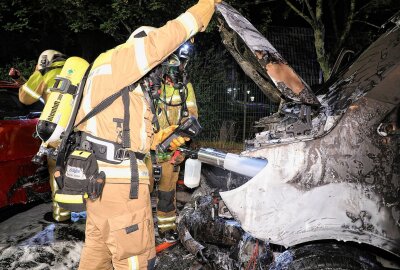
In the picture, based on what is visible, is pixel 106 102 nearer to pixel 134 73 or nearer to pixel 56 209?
pixel 134 73

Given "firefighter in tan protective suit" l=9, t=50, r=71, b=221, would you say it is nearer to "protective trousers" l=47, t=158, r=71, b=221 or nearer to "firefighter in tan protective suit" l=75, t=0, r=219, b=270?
"protective trousers" l=47, t=158, r=71, b=221

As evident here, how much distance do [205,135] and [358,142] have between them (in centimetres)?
693

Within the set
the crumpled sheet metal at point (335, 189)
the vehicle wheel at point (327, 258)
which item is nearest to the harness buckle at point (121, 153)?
the crumpled sheet metal at point (335, 189)

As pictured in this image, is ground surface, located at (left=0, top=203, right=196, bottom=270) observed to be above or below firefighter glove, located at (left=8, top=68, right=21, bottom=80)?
below

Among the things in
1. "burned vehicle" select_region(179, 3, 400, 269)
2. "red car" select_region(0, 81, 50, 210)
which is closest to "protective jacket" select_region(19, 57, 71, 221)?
"red car" select_region(0, 81, 50, 210)

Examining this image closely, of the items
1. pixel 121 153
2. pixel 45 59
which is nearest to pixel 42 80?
pixel 45 59

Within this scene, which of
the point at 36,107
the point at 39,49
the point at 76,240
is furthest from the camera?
the point at 39,49

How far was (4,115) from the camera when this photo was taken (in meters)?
4.08

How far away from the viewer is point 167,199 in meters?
4.14

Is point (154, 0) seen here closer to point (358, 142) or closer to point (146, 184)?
point (146, 184)

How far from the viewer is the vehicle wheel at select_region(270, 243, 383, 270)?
1828 millimetres

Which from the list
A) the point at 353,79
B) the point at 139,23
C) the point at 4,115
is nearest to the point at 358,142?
the point at 353,79

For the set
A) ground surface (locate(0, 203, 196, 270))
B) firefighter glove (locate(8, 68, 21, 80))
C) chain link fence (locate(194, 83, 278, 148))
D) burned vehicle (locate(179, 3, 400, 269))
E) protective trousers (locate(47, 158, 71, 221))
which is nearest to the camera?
burned vehicle (locate(179, 3, 400, 269))

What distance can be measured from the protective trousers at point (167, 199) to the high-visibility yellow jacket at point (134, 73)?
5.82ft
